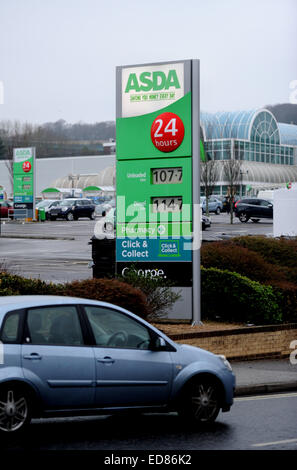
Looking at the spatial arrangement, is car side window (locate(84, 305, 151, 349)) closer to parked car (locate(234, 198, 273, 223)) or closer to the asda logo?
the asda logo

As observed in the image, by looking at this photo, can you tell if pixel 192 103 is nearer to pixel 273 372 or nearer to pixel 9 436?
pixel 273 372

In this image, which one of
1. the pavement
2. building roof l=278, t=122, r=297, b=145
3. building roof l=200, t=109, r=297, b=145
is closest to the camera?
the pavement

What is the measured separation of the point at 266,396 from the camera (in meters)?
12.2

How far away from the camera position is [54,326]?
8820 mm

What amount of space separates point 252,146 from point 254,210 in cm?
4434

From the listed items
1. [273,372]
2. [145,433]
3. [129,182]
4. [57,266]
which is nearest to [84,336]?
[145,433]

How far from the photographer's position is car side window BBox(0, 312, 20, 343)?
8.39 metres

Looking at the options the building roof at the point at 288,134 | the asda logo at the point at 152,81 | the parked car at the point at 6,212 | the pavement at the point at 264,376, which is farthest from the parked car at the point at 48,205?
the building roof at the point at 288,134

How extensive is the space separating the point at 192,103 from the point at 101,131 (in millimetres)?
160442

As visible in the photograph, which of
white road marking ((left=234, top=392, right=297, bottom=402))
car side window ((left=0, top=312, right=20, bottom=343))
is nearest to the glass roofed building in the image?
white road marking ((left=234, top=392, right=297, bottom=402))

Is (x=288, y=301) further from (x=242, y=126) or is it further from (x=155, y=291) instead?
(x=242, y=126)

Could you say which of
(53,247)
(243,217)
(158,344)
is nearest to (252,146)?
(243,217)

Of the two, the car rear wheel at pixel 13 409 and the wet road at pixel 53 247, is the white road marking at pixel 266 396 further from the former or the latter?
the wet road at pixel 53 247

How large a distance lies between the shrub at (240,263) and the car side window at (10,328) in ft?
29.9
